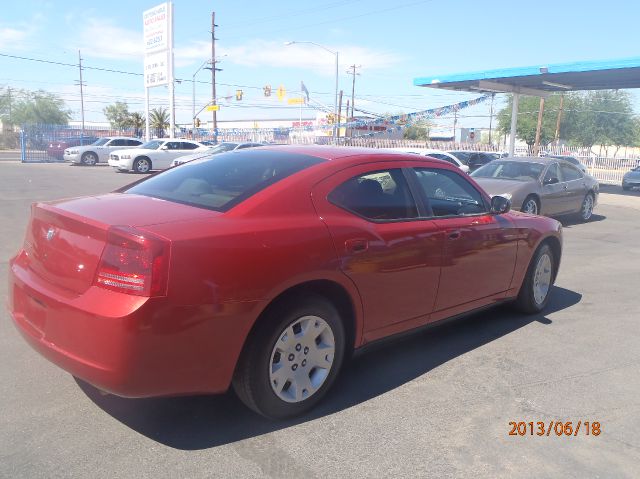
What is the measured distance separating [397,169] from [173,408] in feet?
7.33

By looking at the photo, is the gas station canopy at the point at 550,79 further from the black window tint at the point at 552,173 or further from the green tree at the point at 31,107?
the green tree at the point at 31,107

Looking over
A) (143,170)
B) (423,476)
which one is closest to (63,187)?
(143,170)

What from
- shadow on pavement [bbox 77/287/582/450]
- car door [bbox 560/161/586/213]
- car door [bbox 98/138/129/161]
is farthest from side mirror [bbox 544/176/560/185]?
car door [bbox 98/138/129/161]

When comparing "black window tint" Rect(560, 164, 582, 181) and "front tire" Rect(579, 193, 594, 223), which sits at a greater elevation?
"black window tint" Rect(560, 164, 582, 181)

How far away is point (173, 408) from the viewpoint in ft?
11.7

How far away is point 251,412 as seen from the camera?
3.56 m

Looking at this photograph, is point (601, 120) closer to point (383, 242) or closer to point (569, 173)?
point (569, 173)

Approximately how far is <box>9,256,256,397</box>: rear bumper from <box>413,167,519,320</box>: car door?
184 cm

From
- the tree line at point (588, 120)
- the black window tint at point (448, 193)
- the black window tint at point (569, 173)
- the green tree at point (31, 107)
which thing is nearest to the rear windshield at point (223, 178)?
the black window tint at point (448, 193)

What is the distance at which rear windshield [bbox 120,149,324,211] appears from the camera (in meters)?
3.56

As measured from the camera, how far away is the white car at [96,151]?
3014 cm

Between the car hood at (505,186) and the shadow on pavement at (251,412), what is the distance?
6.92m

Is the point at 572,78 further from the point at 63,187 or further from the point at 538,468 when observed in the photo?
the point at 538,468

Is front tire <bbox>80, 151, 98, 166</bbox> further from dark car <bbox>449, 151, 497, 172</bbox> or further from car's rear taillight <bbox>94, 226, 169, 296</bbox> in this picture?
car's rear taillight <bbox>94, 226, 169, 296</bbox>
